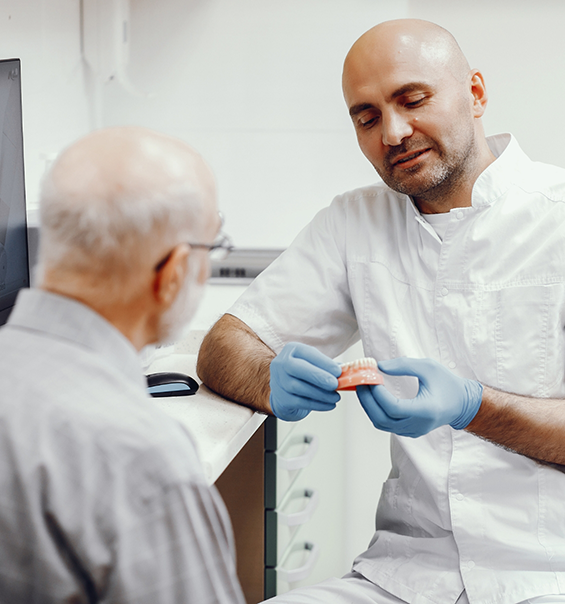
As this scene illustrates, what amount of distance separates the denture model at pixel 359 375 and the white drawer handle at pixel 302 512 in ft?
1.79

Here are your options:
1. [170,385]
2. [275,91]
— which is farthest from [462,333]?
[275,91]

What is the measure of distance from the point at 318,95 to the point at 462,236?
0.94 metres

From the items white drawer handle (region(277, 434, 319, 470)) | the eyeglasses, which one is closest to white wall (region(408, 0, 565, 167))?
white drawer handle (region(277, 434, 319, 470))

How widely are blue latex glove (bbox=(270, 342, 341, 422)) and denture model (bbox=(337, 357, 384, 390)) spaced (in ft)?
0.04

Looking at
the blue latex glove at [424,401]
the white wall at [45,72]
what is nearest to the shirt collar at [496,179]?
the blue latex glove at [424,401]

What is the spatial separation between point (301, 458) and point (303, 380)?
524mm

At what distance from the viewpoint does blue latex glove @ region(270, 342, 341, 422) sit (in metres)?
1.00

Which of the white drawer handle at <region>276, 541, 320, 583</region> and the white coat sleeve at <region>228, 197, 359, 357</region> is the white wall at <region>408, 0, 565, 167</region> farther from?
the white drawer handle at <region>276, 541, 320, 583</region>

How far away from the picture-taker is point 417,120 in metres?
1.18

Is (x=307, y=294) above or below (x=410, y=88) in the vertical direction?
below

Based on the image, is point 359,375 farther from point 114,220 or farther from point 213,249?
point 114,220

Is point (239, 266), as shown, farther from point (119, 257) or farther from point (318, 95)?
point (119, 257)

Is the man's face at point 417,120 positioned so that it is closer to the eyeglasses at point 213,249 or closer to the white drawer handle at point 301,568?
the eyeglasses at point 213,249

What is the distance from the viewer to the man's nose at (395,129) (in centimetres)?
117
